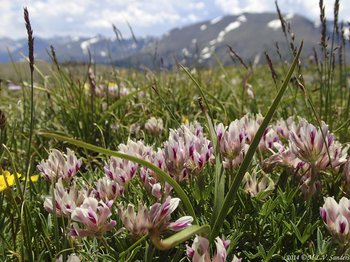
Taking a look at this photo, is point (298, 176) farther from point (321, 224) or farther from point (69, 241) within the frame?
point (69, 241)

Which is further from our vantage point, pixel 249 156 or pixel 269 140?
pixel 269 140

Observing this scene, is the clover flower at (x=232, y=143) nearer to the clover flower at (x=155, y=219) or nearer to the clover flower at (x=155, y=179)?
the clover flower at (x=155, y=179)

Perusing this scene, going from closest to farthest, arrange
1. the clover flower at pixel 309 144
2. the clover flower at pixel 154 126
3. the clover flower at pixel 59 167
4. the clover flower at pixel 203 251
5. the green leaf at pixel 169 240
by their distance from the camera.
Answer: the green leaf at pixel 169 240 → the clover flower at pixel 203 251 → the clover flower at pixel 309 144 → the clover flower at pixel 59 167 → the clover flower at pixel 154 126

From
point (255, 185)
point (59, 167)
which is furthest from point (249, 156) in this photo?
point (59, 167)

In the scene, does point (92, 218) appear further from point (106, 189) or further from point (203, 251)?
point (203, 251)

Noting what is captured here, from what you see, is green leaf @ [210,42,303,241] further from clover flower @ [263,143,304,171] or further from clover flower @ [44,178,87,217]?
clover flower @ [263,143,304,171]

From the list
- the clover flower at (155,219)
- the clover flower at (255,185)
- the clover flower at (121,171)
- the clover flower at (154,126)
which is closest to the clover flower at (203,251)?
the clover flower at (155,219)

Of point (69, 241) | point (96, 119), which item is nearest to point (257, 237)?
point (69, 241)
